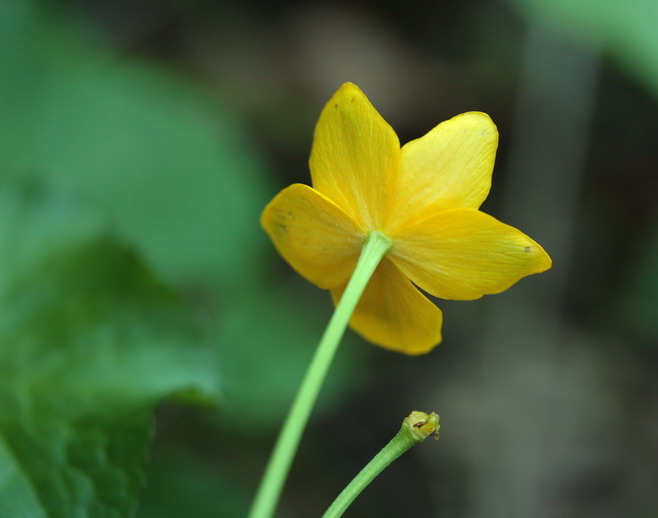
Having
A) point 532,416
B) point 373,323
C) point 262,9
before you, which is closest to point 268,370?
point 532,416

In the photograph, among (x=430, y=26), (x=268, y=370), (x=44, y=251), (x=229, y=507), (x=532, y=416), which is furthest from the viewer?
(x=430, y=26)

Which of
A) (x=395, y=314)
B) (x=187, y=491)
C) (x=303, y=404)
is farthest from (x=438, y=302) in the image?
(x=303, y=404)

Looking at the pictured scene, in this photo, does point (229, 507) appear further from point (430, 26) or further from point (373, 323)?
point (430, 26)

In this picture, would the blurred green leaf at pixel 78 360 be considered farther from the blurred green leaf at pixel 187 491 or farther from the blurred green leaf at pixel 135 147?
the blurred green leaf at pixel 135 147

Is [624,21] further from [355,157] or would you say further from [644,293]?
[644,293]

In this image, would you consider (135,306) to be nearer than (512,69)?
Yes

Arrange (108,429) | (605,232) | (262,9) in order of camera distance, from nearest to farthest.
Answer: (108,429)
(605,232)
(262,9)

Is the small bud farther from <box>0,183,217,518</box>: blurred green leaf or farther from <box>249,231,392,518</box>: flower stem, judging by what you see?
<box>0,183,217,518</box>: blurred green leaf

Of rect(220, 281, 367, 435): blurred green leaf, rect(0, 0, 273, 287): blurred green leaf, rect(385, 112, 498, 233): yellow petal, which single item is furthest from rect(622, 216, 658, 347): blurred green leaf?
rect(385, 112, 498, 233): yellow petal
